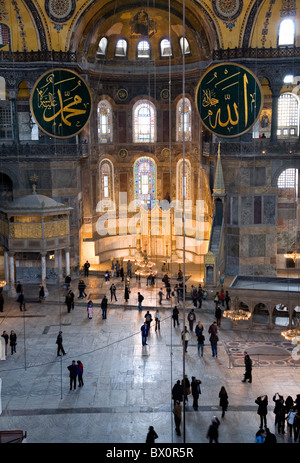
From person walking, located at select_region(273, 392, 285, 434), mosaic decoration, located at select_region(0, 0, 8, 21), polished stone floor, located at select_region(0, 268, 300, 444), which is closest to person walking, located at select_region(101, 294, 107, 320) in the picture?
polished stone floor, located at select_region(0, 268, 300, 444)

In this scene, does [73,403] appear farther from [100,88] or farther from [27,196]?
[100,88]

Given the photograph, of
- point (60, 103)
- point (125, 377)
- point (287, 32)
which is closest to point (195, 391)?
point (125, 377)

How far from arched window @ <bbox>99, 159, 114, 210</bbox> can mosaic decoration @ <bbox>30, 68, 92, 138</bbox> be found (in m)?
9.33

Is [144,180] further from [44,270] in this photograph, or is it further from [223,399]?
[223,399]

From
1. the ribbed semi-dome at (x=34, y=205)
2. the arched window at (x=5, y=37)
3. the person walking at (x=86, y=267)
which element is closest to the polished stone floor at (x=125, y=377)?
the ribbed semi-dome at (x=34, y=205)

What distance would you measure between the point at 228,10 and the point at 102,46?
6.09 m

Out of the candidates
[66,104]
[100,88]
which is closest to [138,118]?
[100,88]

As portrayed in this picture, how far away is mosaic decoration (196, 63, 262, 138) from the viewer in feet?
54.0

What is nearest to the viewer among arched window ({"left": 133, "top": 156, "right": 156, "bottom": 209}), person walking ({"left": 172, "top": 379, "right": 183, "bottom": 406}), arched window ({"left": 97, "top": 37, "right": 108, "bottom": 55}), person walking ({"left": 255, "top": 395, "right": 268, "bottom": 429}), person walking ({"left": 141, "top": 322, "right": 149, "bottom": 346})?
person walking ({"left": 255, "top": 395, "right": 268, "bottom": 429})

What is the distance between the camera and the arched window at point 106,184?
27.8 meters

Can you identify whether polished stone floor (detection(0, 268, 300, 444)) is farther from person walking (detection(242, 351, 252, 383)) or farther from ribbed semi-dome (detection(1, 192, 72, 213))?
ribbed semi-dome (detection(1, 192, 72, 213))

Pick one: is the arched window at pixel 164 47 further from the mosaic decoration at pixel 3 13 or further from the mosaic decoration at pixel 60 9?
the mosaic decoration at pixel 3 13

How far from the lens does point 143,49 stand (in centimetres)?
2714
